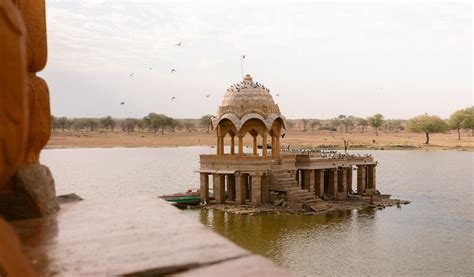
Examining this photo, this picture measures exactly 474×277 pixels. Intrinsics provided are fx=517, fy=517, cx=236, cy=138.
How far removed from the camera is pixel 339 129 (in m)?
157

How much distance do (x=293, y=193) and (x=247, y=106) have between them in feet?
19.0

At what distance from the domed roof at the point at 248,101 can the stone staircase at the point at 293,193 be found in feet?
12.3

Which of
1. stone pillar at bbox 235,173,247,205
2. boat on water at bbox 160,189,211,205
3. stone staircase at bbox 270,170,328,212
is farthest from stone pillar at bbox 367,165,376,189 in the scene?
boat on water at bbox 160,189,211,205

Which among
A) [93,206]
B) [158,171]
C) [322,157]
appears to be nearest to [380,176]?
[322,157]

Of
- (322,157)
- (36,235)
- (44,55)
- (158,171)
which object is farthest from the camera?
(158,171)

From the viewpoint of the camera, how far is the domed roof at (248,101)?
3073 centimetres

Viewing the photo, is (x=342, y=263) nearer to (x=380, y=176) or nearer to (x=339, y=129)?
(x=380, y=176)

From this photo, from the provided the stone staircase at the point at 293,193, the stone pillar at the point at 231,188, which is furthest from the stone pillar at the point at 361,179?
the stone pillar at the point at 231,188

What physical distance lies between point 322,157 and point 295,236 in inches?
505

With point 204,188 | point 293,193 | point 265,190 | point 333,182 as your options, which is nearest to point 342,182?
point 333,182

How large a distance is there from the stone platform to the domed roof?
27345 millimetres

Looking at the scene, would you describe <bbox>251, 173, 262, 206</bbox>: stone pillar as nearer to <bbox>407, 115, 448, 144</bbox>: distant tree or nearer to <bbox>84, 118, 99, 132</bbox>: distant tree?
<bbox>407, 115, 448, 144</bbox>: distant tree

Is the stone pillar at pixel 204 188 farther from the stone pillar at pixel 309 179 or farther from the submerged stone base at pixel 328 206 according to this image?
the stone pillar at pixel 309 179

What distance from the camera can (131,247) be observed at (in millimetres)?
2645
